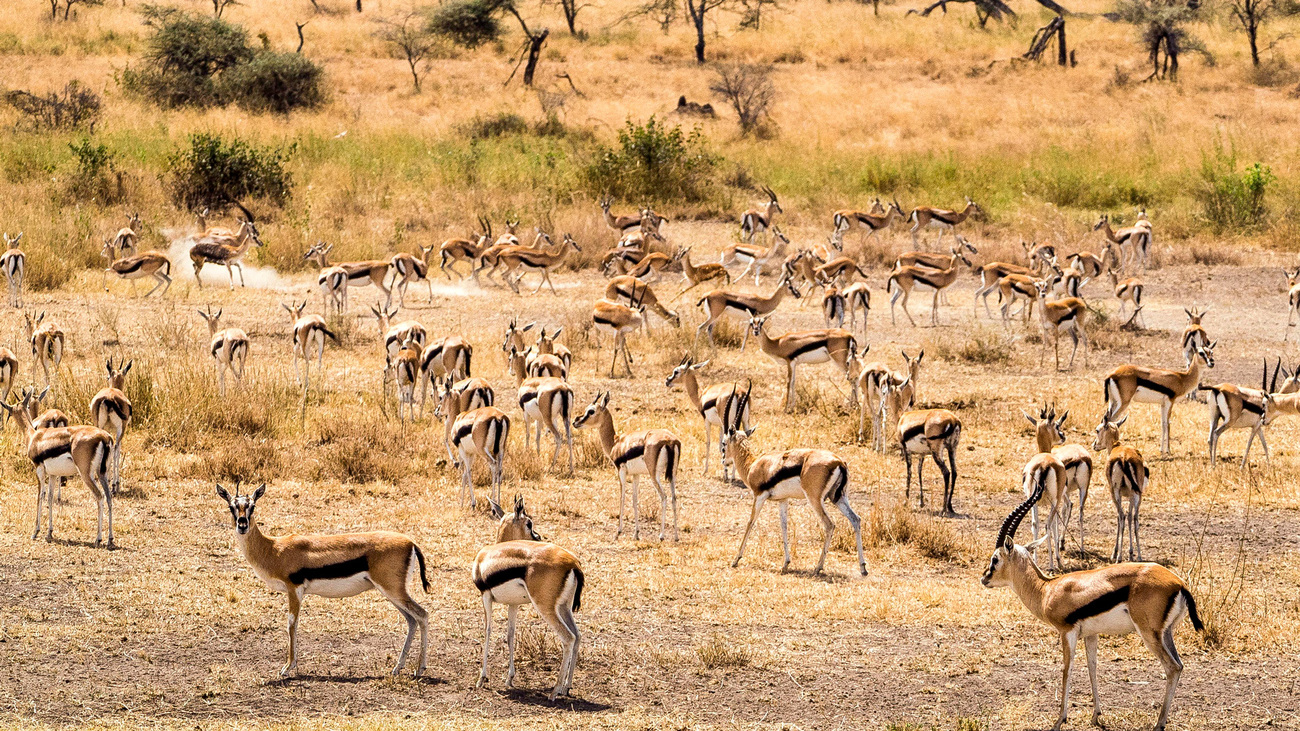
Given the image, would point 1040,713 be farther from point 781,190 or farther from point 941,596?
point 781,190

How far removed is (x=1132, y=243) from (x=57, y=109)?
900 inches

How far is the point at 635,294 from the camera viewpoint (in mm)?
17844

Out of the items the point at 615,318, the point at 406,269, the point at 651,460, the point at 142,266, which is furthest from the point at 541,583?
Result: the point at 142,266

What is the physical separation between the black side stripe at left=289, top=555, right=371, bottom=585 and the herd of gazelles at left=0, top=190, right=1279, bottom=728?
1 centimetres

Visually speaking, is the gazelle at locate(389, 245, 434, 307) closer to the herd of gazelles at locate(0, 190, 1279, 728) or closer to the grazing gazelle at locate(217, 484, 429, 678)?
the herd of gazelles at locate(0, 190, 1279, 728)

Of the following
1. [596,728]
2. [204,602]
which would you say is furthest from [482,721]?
[204,602]

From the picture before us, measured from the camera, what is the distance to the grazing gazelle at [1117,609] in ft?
21.8

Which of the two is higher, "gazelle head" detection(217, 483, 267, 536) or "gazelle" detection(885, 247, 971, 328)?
"gazelle head" detection(217, 483, 267, 536)

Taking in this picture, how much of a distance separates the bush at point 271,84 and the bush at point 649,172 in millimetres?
11530

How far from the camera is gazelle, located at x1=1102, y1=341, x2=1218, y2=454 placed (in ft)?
41.9

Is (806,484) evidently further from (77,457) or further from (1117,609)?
(77,457)

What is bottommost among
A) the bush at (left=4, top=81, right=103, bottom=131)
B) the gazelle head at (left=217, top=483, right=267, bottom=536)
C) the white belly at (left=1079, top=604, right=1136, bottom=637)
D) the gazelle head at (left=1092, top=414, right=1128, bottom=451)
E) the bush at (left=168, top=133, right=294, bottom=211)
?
the gazelle head at (left=1092, top=414, right=1128, bottom=451)

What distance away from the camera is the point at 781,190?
2855 cm

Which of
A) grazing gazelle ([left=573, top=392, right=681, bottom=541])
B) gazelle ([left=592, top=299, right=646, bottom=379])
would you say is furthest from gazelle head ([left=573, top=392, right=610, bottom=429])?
gazelle ([left=592, top=299, right=646, bottom=379])
